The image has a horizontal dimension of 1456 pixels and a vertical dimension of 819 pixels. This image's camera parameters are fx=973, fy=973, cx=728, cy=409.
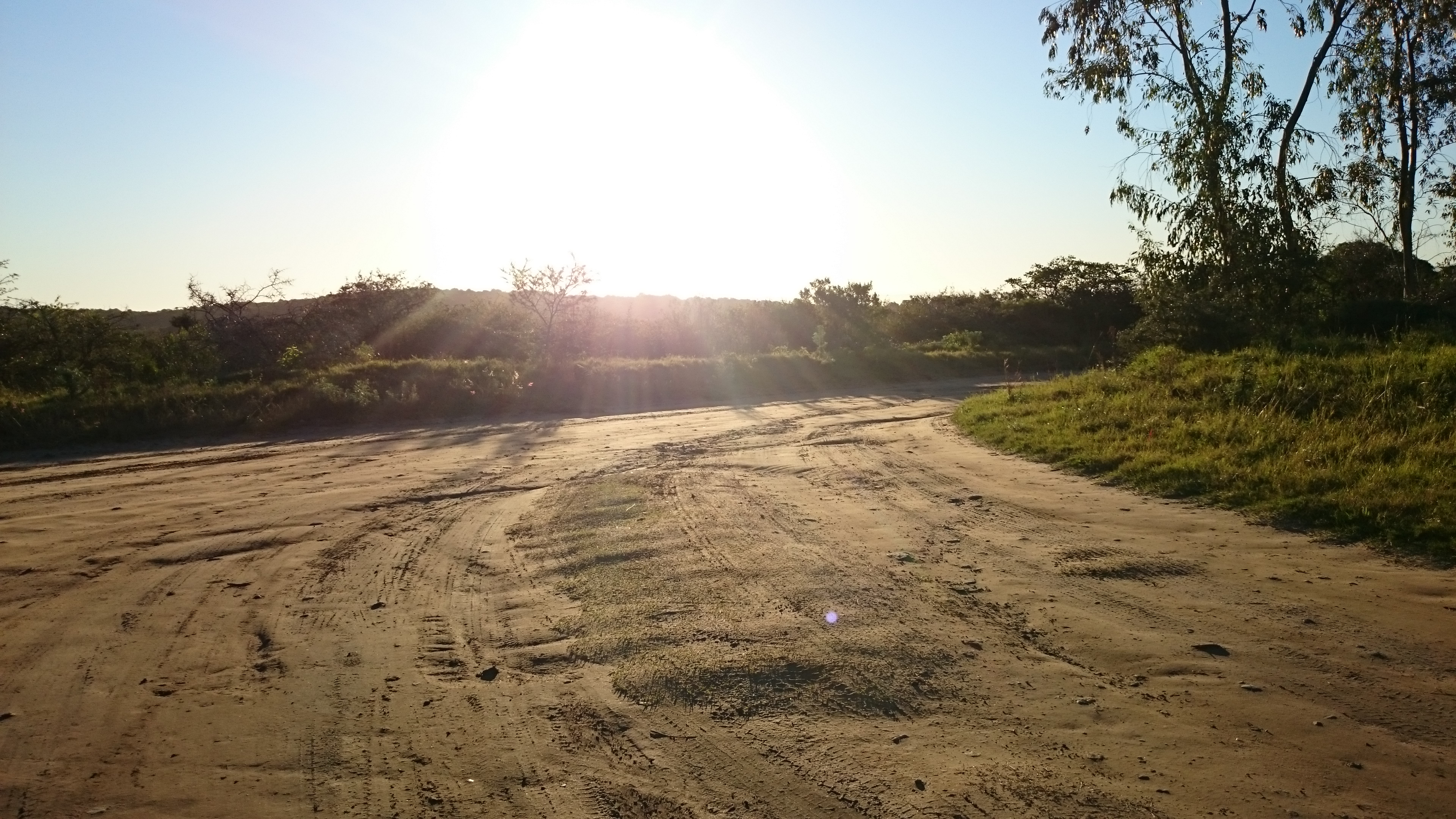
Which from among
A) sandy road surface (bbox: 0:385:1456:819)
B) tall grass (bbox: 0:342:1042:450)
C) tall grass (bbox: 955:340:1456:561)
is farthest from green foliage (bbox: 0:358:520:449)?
tall grass (bbox: 955:340:1456:561)

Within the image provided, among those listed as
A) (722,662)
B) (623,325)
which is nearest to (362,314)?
(623,325)

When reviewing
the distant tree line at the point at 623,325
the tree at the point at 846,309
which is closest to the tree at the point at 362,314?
the distant tree line at the point at 623,325

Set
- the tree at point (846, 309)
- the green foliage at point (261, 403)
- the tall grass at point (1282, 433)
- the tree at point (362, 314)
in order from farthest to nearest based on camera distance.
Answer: the tree at point (846, 309), the tree at point (362, 314), the green foliage at point (261, 403), the tall grass at point (1282, 433)

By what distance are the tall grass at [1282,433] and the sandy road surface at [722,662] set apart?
0.54 metres

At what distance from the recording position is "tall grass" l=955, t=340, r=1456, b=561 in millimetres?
6883

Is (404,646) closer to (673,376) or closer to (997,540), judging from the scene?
(997,540)

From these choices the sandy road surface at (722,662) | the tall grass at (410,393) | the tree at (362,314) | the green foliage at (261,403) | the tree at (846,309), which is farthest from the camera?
the tree at (846,309)

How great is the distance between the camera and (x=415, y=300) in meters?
30.1

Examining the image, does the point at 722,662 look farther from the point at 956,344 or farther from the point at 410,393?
the point at 956,344

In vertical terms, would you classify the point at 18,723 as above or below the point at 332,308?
below

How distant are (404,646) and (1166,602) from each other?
13.4 feet

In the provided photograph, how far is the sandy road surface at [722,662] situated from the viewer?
3.52m

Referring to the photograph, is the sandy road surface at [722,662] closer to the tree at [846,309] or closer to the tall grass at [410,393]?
the tall grass at [410,393]

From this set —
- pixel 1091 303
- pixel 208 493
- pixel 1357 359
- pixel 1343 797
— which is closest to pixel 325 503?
pixel 208 493
